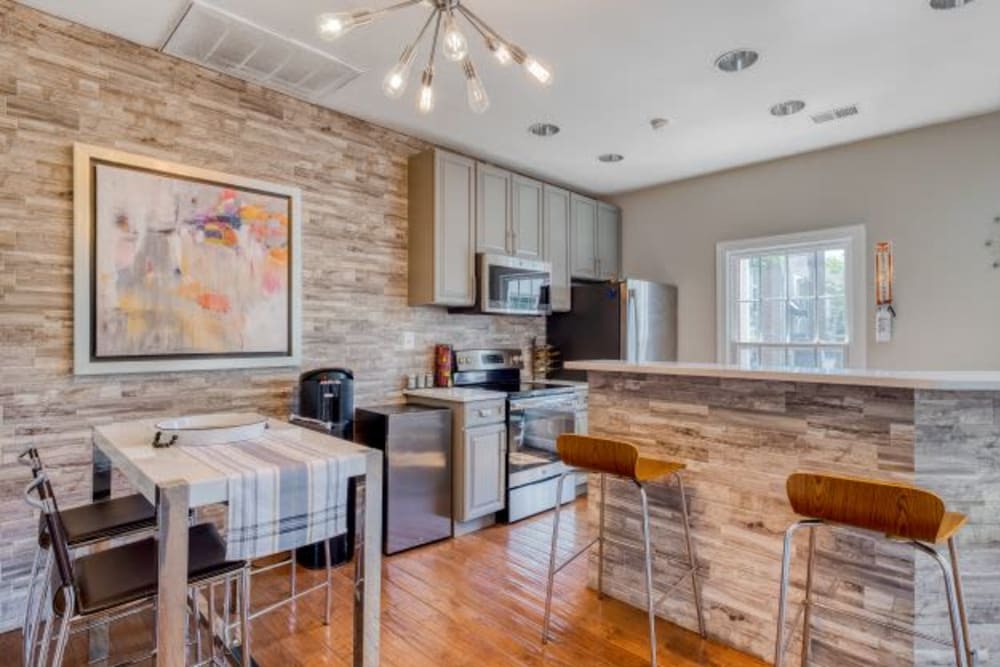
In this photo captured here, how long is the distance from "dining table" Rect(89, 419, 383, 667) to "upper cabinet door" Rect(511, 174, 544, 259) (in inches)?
95.0

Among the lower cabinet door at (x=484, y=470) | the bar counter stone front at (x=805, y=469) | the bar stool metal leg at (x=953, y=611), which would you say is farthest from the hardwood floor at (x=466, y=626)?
the bar stool metal leg at (x=953, y=611)

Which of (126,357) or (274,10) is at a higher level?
(274,10)

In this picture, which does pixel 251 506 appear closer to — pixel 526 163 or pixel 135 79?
→ pixel 135 79

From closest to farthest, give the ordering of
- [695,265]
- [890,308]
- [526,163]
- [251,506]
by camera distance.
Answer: [251,506] < [890,308] < [526,163] < [695,265]

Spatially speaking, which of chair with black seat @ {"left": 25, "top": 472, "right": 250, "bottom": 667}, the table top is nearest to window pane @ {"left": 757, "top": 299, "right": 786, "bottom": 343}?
the table top

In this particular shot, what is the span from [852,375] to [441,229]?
8.13 feet

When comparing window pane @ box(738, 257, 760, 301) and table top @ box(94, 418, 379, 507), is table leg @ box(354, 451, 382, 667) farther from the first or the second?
window pane @ box(738, 257, 760, 301)

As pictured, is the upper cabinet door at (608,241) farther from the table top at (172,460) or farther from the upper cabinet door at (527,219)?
the table top at (172,460)

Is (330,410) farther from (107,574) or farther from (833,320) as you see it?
(833,320)

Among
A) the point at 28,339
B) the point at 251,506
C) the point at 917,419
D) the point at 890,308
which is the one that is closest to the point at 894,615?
the point at 917,419

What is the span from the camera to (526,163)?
165 inches

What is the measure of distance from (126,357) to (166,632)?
5.35 feet

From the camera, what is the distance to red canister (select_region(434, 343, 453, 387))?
12.5 feet

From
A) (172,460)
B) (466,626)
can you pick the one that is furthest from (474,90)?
(466,626)
